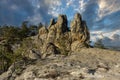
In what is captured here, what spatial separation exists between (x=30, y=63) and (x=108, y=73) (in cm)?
1959

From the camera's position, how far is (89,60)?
6216cm

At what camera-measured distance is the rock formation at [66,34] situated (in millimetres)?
114625

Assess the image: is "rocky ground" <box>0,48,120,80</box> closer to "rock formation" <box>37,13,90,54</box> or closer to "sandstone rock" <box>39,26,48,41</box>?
"rock formation" <box>37,13,90,54</box>

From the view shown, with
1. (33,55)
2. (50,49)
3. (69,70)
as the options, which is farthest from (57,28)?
(69,70)

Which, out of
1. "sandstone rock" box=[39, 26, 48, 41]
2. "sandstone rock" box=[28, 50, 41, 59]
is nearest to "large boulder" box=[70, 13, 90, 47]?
"sandstone rock" box=[39, 26, 48, 41]

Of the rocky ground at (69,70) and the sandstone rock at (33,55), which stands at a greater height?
the sandstone rock at (33,55)

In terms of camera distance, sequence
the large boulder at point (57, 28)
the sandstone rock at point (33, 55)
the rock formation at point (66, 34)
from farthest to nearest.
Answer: the large boulder at point (57, 28)
the rock formation at point (66, 34)
the sandstone rock at point (33, 55)

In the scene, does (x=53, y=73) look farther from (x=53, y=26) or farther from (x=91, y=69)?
(x=53, y=26)

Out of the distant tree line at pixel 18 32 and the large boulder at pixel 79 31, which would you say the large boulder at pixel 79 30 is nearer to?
the large boulder at pixel 79 31

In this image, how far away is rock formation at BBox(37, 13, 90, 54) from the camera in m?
115

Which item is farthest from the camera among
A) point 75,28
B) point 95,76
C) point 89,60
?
point 75,28

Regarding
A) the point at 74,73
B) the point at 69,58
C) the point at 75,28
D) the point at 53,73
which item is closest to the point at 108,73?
the point at 74,73

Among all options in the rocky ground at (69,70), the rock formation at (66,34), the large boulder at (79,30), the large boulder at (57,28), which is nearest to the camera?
the rocky ground at (69,70)

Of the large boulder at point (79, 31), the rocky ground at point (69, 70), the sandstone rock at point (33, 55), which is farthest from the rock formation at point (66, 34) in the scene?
the rocky ground at point (69, 70)
